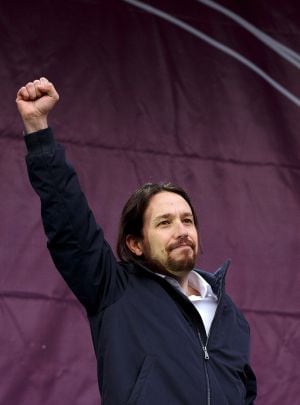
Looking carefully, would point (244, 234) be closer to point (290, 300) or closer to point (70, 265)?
point (290, 300)

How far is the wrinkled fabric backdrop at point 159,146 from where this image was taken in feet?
11.7

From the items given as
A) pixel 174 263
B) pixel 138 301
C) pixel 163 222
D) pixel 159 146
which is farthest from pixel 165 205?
pixel 159 146

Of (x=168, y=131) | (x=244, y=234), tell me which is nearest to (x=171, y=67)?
(x=168, y=131)

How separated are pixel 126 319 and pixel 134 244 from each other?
0.83 ft

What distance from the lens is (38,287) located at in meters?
3.57

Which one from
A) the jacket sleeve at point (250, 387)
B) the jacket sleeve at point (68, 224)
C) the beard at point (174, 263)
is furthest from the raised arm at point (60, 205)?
the jacket sleeve at point (250, 387)

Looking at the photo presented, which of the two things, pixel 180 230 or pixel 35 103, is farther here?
pixel 180 230

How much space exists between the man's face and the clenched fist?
1.17ft

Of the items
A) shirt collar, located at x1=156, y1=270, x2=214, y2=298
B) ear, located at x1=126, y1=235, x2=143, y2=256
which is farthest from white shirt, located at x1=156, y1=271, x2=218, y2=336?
ear, located at x1=126, y1=235, x2=143, y2=256

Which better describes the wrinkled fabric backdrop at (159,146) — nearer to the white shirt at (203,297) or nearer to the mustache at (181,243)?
the white shirt at (203,297)

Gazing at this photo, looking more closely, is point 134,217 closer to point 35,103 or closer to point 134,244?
point 134,244

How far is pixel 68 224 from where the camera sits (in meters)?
2.39

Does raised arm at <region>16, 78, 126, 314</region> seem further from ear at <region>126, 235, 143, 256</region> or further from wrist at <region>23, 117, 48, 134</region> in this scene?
ear at <region>126, 235, 143, 256</region>

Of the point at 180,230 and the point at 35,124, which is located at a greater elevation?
the point at 35,124
